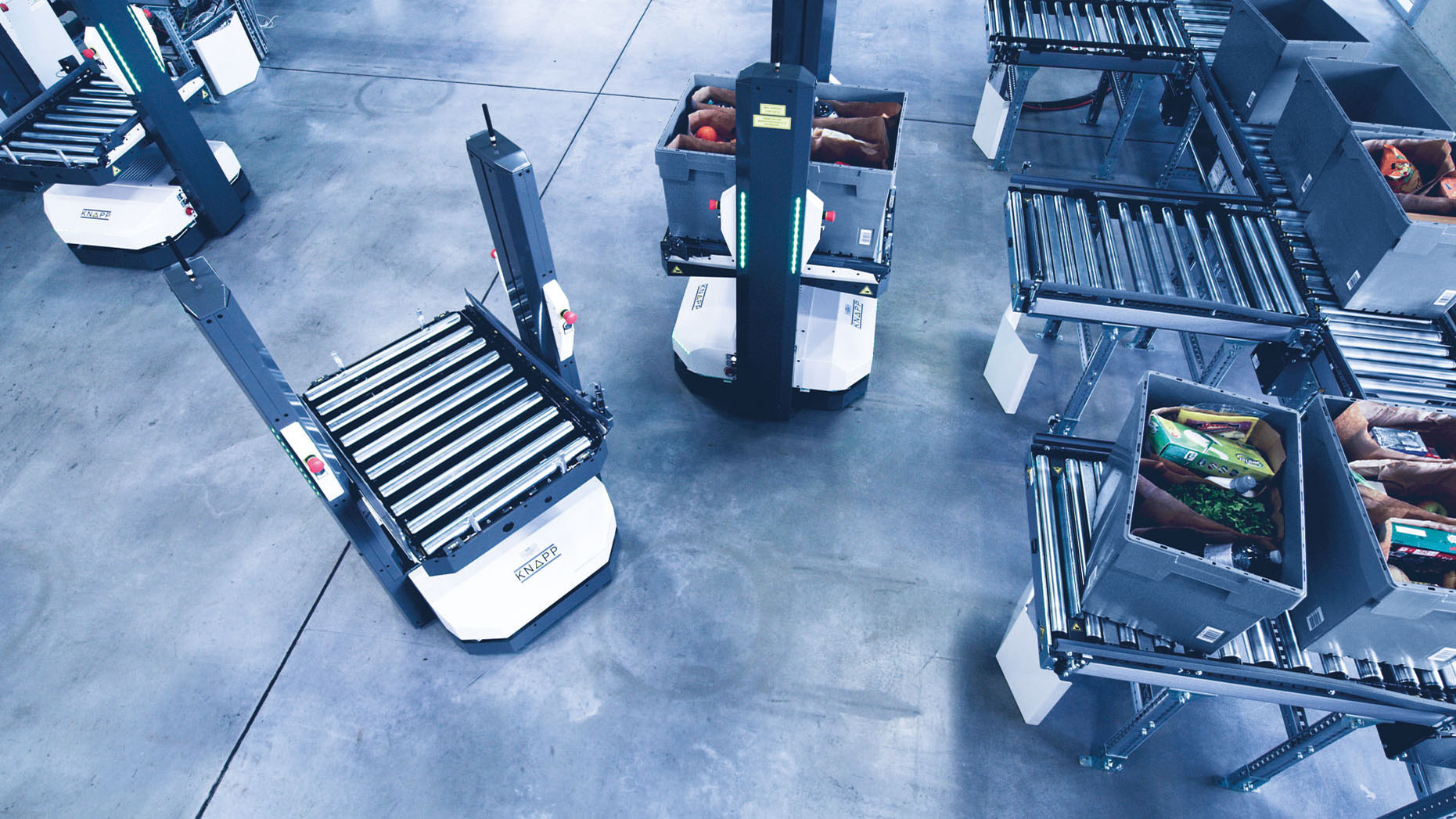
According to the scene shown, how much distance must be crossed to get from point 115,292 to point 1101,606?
25.1 feet

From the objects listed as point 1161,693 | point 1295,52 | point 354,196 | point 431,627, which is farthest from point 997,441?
point 354,196

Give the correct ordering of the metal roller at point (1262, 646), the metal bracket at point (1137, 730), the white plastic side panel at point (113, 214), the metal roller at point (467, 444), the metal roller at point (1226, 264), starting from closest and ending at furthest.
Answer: the metal roller at point (1262, 646) < the metal bracket at point (1137, 730) < the metal roller at point (467, 444) < the metal roller at point (1226, 264) < the white plastic side panel at point (113, 214)

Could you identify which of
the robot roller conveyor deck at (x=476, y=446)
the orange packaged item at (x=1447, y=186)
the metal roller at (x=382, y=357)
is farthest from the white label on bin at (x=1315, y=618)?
the metal roller at (x=382, y=357)

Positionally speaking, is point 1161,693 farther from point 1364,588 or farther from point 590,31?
point 590,31

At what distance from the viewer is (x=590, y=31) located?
943 centimetres

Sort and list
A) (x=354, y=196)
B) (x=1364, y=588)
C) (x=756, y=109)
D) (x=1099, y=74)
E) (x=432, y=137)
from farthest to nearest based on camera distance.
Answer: (x=1099, y=74) → (x=432, y=137) → (x=354, y=196) → (x=756, y=109) → (x=1364, y=588)

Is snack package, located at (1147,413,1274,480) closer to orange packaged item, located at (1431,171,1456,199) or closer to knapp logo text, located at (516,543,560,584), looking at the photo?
orange packaged item, located at (1431,171,1456,199)

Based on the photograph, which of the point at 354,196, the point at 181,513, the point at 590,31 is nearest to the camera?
the point at 181,513

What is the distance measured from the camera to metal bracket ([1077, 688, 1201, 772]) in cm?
321

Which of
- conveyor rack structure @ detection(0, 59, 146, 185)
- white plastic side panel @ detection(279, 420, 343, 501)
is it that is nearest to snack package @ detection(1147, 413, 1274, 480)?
white plastic side panel @ detection(279, 420, 343, 501)

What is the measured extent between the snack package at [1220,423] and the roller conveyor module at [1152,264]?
1360mm

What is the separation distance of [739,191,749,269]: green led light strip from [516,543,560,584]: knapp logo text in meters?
1.94

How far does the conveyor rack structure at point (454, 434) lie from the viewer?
3.41 metres

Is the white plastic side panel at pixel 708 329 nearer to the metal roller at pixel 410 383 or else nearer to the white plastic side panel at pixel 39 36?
the metal roller at pixel 410 383
